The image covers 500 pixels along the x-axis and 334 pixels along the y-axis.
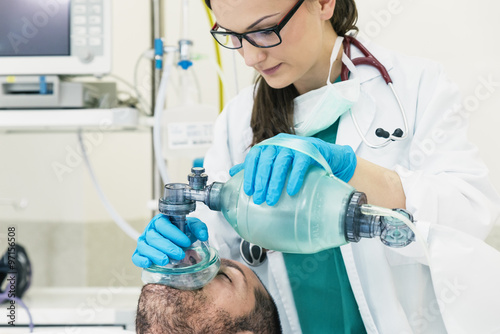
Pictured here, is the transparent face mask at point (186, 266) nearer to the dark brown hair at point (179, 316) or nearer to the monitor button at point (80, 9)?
the dark brown hair at point (179, 316)

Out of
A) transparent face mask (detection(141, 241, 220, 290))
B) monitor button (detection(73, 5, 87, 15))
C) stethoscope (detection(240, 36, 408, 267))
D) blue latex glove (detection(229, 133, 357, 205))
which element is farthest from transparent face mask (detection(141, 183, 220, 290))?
monitor button (detection(73, 5, 87, 15))

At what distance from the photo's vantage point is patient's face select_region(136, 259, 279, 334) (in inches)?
37.2

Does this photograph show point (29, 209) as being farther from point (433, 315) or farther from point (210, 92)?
point (433, 315)

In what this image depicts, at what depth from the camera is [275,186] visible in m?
0.74

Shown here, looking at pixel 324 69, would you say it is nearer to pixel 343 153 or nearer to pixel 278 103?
pixel 278 103

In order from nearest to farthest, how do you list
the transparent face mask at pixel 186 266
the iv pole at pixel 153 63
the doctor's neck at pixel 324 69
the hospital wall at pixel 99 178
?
the transparent face mask at pixel 186 266, the doctor's neck at pixel 324 69, the iv pole at pixel 153 63, the hospital wall at pixel 99 178

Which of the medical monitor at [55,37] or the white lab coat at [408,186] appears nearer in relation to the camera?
the white lab coat at [408,186]

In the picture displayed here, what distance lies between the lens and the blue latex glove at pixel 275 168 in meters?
0.73

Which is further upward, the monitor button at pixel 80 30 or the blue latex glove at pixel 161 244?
the monitor button at pixel 80 30

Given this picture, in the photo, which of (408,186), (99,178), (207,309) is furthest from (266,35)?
(99,178)

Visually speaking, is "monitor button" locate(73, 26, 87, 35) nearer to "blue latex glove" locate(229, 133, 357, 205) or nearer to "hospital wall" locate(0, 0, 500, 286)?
"hospital wall" locate(0, 0, 500, 286)

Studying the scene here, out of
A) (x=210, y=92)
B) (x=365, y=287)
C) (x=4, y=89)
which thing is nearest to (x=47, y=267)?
(x=4, y=89)

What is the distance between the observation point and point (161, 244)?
860 millimetres

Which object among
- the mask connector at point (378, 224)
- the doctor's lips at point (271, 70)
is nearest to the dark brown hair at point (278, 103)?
the doctor's lips at point (271, 70)
